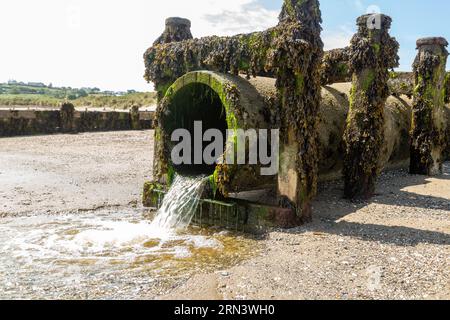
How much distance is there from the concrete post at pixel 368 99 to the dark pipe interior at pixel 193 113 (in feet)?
11.3

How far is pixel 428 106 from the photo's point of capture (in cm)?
1450

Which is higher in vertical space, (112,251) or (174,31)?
(174,31)

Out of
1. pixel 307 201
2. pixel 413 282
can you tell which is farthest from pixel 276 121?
pixel 413 282

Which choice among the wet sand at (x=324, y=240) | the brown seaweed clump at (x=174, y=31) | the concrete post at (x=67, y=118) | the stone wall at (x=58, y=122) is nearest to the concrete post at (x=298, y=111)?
the wet sand at (x=324, y=240)

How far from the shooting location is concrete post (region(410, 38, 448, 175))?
14484 mm

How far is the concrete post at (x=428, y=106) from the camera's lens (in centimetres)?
1448

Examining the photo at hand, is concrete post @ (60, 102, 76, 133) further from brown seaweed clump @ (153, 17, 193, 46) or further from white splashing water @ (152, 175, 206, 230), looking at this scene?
white splashing water @ (152, 175, 206, 230)

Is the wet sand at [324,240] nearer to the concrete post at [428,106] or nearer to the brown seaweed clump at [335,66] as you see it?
the concrete post at [428,106]

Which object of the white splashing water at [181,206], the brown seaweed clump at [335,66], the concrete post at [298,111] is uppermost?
the brown seaweed clump at [335,66]

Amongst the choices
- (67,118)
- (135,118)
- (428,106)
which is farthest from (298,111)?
(135,118)

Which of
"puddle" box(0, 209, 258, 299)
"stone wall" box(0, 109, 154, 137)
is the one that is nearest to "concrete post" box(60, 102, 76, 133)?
"stone wall" box(0, 109, 154, 137)

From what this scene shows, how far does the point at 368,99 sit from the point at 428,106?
16.3 feet

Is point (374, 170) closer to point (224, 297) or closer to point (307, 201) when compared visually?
point (307, 201)

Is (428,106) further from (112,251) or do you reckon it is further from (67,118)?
(67,118)
